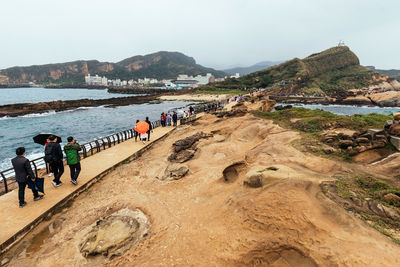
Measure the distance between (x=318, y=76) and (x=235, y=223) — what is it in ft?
385

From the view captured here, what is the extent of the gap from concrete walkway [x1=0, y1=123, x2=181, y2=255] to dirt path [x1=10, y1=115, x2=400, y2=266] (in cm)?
46

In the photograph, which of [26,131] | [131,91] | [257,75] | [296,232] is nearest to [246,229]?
[296,232]

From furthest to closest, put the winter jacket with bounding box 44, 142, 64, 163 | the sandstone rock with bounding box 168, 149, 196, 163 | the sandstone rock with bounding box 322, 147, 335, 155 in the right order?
the sandstone rock with bounding box 168, 149, 196, 163 < the sandstone rock with bounding box 322, 147, 335, 155 < the winter jacket with bounding box 44, 142, 64, 163

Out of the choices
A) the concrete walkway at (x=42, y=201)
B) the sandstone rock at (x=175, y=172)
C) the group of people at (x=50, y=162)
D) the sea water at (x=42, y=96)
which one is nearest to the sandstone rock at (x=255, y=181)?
the sandstone rock at (x=175, y=172)

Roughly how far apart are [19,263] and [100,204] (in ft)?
8.99

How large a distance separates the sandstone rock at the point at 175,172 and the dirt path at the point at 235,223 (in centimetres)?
49

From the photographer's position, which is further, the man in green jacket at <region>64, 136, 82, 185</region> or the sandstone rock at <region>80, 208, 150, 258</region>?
the man in green jacket at <region>64, 136, 82, 185</region>

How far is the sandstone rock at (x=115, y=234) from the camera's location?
5188 mm

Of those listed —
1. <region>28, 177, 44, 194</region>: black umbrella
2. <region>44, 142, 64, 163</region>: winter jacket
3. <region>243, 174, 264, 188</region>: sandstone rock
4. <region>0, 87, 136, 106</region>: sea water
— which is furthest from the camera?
<region>0, 87, 136, 106</region>: sea water

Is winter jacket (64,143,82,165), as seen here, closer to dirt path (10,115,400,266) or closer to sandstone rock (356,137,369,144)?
dirt path (10,115,400,266)

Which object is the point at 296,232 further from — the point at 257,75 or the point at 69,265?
the point at 257,75

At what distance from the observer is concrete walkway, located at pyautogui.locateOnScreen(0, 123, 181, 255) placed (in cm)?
573

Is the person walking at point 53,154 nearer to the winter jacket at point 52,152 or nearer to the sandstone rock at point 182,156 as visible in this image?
the winter jacket at point 52,152

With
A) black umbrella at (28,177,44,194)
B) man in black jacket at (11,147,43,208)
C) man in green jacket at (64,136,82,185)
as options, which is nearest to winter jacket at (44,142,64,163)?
man in green jacket at (64,136,82,185)
